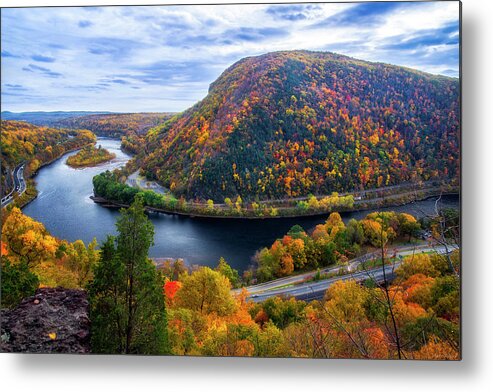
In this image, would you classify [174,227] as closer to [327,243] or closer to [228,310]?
[228,310]

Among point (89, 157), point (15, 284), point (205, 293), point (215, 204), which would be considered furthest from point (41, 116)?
point (205, 293)

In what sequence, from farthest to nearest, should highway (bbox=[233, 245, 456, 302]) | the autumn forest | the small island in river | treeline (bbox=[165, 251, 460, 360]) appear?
the small island in river
highway (bbox=[233, 245, 456, 302])
the autumn forest
treeline (bbox=[165, 251, 460, 360])

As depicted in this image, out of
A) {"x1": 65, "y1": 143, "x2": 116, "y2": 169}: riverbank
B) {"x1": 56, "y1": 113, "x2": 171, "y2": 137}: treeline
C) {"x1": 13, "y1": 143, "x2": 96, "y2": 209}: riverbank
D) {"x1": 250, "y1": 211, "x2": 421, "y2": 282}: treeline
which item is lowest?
{"x1": 250, "y1": 211, "x2": 421, "y2": 282}: treeline

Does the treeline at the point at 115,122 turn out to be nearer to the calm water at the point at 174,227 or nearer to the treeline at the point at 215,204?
the calm water at the point at 174,227

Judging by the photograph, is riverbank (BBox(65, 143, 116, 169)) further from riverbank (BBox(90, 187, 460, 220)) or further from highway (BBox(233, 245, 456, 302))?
highway (BBox(233, 245, 456, 302))

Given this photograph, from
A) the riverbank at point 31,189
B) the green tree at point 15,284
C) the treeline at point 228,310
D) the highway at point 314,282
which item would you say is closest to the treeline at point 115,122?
the riverbank at point 31,189

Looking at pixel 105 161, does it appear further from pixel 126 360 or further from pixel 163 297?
pixel 126 360

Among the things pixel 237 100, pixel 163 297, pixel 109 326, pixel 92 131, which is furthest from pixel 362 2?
pixel 109 326

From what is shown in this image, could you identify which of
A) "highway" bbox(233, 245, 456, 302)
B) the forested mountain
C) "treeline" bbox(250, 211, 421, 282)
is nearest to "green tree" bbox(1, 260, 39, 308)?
the forested mountain
